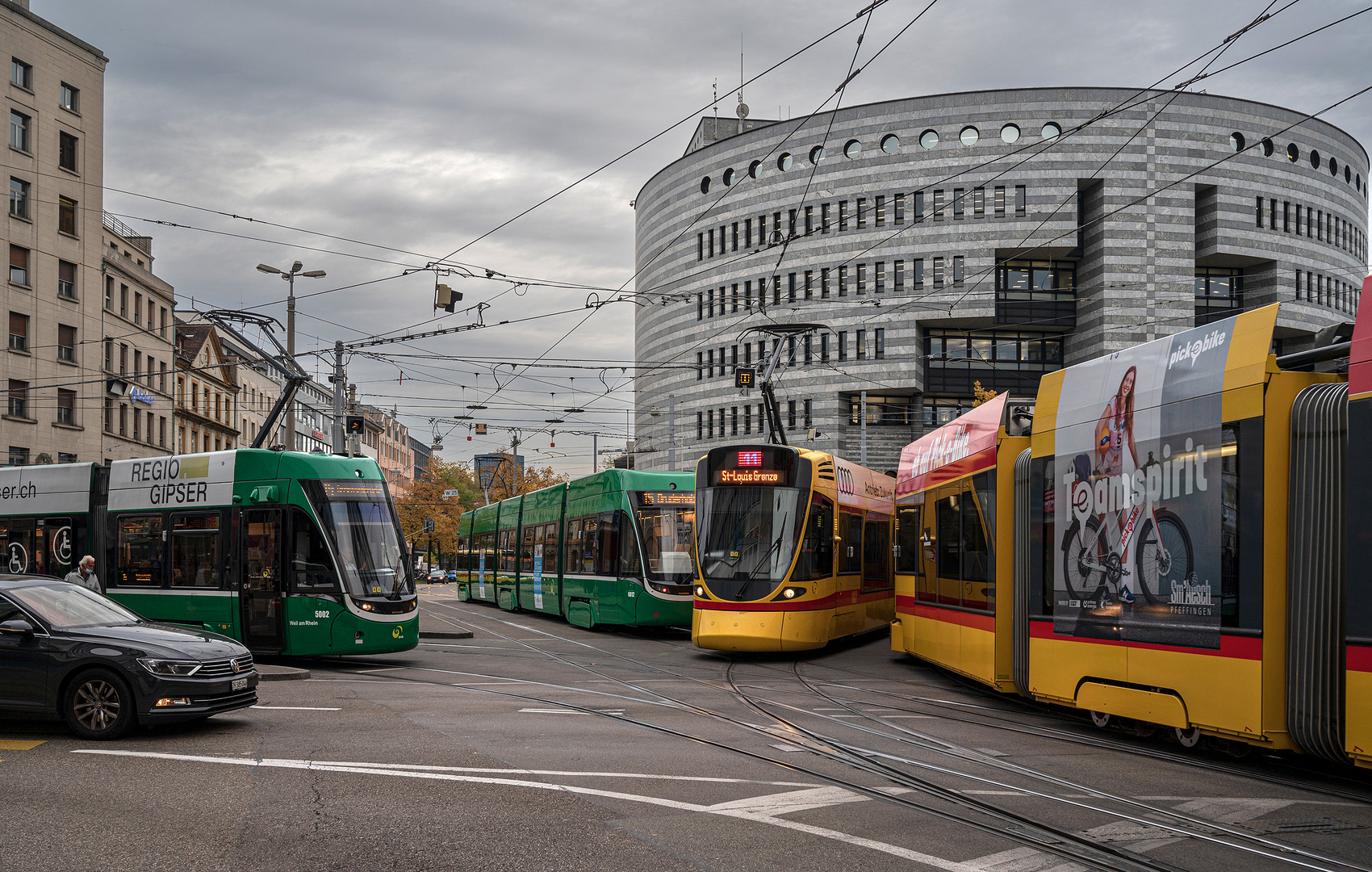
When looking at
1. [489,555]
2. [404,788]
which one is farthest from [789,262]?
[404,788]

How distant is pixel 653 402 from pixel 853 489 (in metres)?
54.5

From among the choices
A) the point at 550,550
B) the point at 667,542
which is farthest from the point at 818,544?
the point at 550,550

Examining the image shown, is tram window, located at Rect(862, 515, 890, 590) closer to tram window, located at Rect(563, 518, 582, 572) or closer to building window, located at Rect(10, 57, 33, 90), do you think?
tram window, located at Rect(563, 518, 582, 572)

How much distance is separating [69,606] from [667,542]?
13.7 m

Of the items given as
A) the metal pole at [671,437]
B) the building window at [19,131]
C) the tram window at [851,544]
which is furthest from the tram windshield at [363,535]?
the building window at [19,131]

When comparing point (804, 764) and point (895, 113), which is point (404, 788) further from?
point (895, 113)

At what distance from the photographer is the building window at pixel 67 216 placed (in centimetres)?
4412

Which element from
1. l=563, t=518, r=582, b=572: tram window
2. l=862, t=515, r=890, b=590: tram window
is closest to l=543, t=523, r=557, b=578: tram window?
l=563, t=518, r=582, b=572: tram window

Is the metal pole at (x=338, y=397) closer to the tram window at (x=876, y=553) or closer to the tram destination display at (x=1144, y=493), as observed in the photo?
the tram window at (x=876, y=553)

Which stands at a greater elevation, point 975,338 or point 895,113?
point 895,113

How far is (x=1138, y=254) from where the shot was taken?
55688 mm

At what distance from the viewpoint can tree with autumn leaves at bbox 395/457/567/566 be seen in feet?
281

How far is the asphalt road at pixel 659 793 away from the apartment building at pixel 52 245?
36.0 m

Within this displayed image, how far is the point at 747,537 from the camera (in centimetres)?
1758
